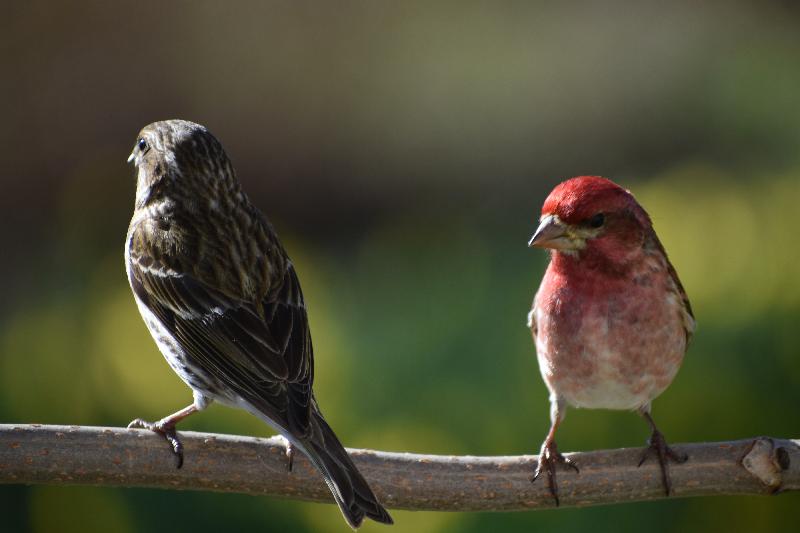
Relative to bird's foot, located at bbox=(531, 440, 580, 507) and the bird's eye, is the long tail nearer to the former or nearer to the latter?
bird's foot, located at bbox=(531, 440, 580, 507)

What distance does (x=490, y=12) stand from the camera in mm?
9430

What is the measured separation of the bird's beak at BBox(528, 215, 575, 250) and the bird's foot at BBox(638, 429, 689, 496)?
1.81 feet

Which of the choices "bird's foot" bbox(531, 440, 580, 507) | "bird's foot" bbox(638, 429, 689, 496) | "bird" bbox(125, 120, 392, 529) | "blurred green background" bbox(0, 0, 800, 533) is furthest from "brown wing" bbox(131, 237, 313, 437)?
"blurred green background" bbox(0, 0, 800, 533)

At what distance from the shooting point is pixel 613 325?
9.62ft

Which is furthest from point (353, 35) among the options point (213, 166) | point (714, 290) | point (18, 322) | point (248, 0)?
point (213, 166)

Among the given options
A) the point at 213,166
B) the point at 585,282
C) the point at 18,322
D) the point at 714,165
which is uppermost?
the point at 213,166

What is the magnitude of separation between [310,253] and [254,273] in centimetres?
343

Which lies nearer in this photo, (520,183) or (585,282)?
(585,282)

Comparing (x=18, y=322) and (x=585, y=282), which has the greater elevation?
(x=585, y=282)

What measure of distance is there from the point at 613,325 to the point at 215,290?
36.5 inches

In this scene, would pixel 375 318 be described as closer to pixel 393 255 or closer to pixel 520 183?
pixel 393 255

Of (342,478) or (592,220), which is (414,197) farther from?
(342,478)

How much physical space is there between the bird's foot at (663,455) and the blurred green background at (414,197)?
3.39ft

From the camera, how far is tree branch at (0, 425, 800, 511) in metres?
2.70
